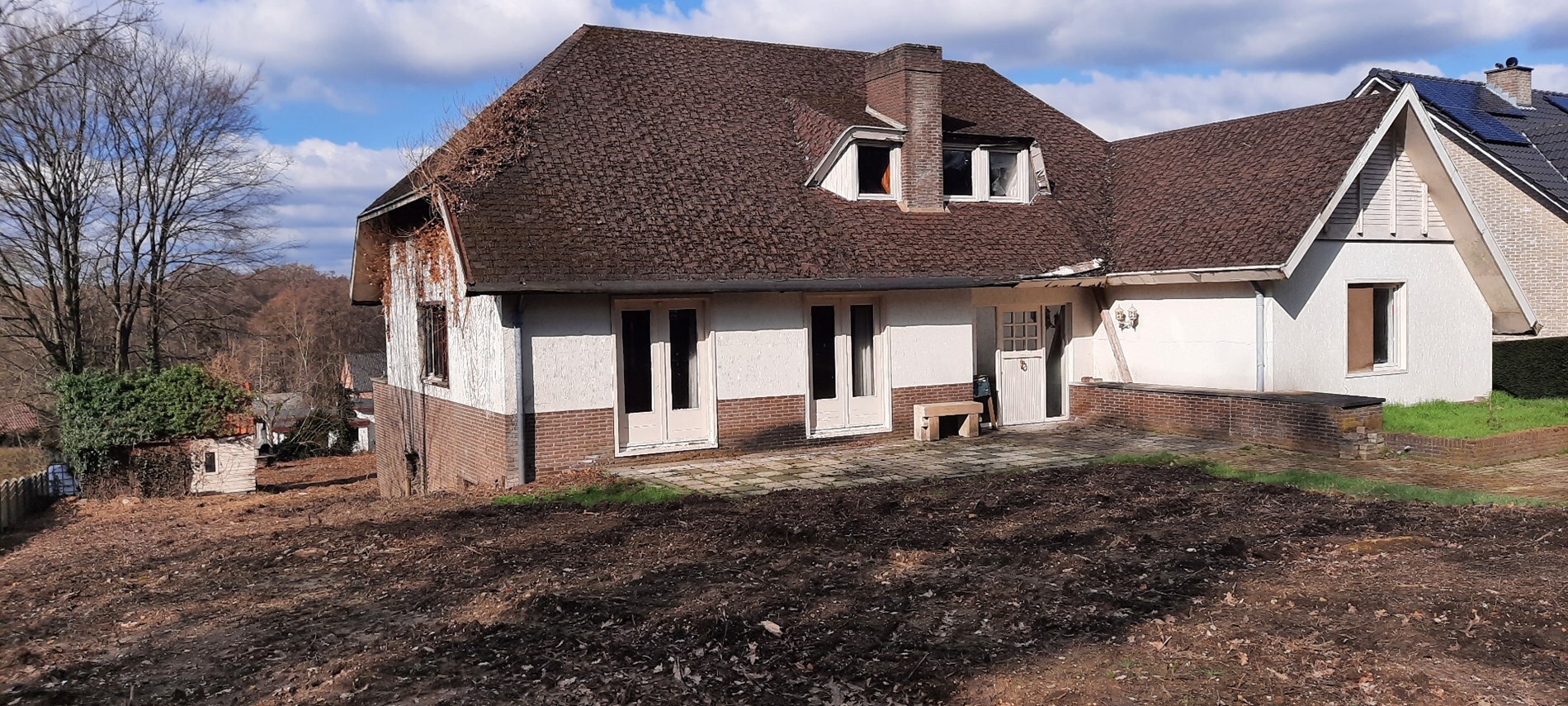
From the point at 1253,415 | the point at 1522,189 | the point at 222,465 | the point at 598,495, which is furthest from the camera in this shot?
the point at 1522,189

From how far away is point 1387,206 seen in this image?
17.4 m

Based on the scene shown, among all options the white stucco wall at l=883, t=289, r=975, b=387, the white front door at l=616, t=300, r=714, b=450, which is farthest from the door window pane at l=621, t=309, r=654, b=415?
the white stucco wall at l=883, t=289, r=975, b=387

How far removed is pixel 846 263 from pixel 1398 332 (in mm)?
9329

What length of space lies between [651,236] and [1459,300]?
13.7 m

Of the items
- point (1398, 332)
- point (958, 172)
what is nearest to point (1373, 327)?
point (1398, 332)

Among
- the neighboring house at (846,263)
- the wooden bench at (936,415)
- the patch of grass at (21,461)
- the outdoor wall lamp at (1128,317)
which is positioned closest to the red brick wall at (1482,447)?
the neighboring house at (846,263)

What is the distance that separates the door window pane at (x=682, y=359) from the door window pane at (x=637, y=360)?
0.32 metres

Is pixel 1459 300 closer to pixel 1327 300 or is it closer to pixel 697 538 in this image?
pixel 1327 300

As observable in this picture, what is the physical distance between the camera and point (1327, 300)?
54.4 feet

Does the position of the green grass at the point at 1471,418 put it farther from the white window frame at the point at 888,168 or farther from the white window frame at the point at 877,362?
the white window frame at the point at 888,168

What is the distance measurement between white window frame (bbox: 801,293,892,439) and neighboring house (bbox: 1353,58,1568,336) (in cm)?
1524

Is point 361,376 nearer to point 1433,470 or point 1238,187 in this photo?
point 1238,187

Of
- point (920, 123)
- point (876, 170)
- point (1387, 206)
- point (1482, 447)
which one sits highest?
point (920, 123)

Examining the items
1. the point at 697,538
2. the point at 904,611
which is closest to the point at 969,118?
the point at 697,538
